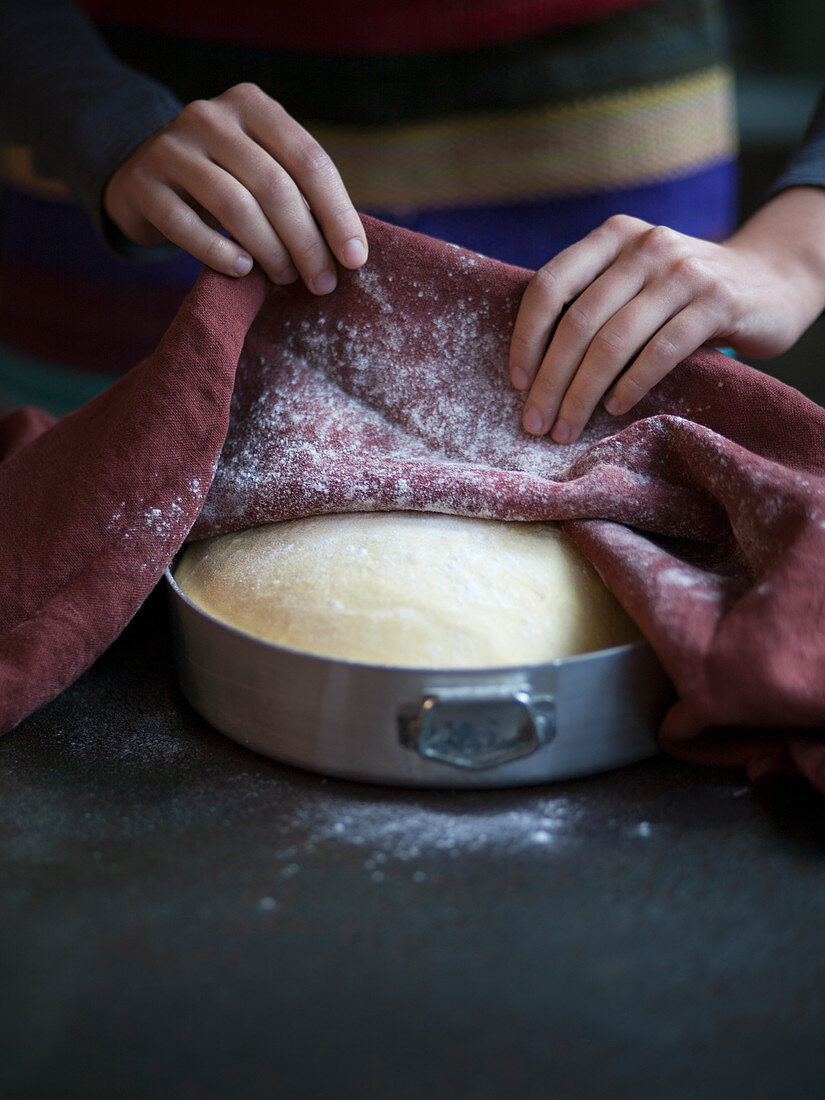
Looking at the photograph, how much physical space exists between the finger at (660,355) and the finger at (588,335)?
0.04ft

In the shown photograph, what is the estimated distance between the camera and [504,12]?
1.12 meters

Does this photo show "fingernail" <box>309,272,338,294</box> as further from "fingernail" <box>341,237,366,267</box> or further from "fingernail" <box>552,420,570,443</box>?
"fingernail" <box>552,420,570,443</box>

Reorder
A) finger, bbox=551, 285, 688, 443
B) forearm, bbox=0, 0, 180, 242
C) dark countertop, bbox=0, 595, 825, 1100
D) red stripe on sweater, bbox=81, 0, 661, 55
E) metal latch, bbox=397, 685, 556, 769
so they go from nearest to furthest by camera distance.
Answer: dark countertop, bbox=0, 595, 825, 1100 < metal latch, bbox=397, 685, 556, 769 < finger, bbox=551, 285, 688, 443 < forearm, bbox=0, 0, 180, 242 < red stripe on sweater, bbox=81, 0, 661, 55

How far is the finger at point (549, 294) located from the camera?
0.70 meters

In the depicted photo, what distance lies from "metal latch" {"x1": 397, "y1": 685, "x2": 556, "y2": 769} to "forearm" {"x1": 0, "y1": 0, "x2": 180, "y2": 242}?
65 centimetres

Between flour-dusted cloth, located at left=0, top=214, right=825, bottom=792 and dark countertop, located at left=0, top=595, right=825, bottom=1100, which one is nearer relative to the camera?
dark countertop, located at left=0, top=595, right=825, bottom=1100

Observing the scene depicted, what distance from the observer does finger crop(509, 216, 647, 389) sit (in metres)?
0.70

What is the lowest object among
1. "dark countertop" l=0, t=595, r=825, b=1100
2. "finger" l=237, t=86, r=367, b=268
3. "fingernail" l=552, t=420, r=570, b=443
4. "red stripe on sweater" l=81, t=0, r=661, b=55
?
"dark countertop" l=0, t=595, r=825, b=1100

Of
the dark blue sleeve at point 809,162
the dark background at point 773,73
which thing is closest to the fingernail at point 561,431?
the dark blue sleeve at point 809,162

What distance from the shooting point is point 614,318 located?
697mm

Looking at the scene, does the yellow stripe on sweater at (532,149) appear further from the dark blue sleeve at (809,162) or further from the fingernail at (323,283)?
the fingernail at (323,283)

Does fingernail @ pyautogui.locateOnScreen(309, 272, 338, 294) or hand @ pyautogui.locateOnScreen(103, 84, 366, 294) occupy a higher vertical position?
hand @ pyautogui.locateOnScreen(103, 84, 366, 294)

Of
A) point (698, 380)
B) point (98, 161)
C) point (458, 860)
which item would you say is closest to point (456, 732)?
point (458, 860)

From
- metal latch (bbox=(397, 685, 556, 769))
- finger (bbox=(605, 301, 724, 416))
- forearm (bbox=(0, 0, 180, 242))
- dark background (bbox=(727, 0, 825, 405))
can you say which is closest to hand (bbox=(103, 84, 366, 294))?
forearm (bbox=(0, 0, 180, 242))
